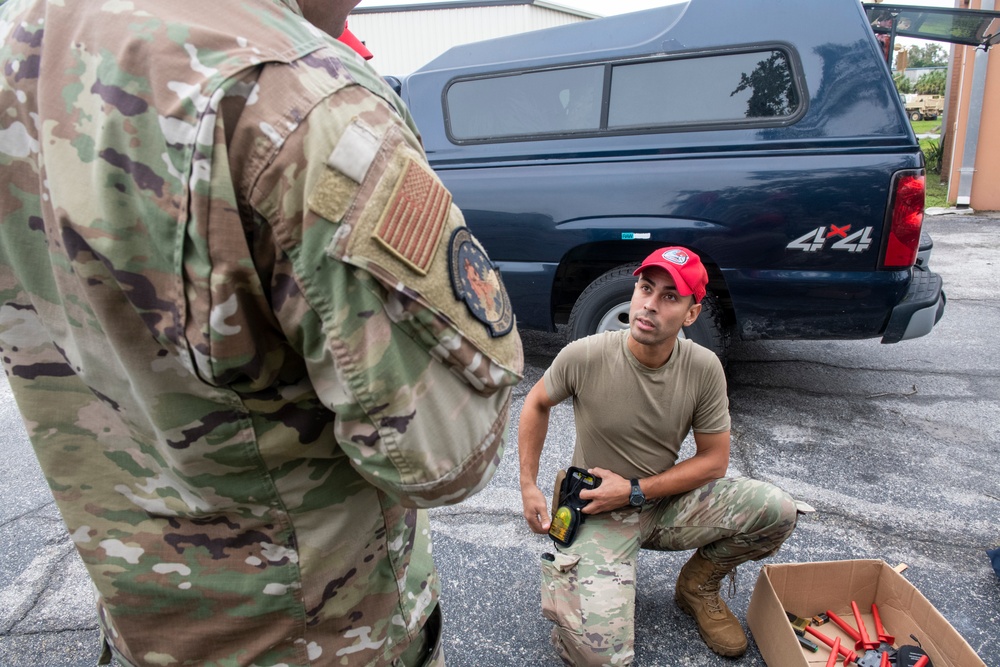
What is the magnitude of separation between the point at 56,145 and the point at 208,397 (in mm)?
305

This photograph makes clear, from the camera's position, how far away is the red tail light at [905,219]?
9.81 feet

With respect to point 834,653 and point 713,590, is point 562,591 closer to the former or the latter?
point 713,590

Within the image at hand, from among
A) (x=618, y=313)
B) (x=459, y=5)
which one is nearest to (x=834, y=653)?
(x=618, y=313)

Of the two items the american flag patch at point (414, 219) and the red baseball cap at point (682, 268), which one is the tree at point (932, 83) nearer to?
the red baseball cap at point (682, 268)

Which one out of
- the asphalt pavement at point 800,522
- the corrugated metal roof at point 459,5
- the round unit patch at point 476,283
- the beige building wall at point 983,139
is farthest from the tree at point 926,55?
the round unit patch at point 476,283

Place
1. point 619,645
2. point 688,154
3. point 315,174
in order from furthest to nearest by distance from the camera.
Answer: point 688,154, point 619,645, point 315,174

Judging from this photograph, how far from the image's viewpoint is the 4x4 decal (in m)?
3.09

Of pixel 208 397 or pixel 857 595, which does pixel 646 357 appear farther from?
pixel 208 397

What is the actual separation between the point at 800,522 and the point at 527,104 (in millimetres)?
2640

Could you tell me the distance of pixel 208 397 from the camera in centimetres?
Result: 77

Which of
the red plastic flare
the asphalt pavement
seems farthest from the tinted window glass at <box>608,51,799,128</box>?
the red plastic flare

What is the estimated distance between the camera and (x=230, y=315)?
0.67 m

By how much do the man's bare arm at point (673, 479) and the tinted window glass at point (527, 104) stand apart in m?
2.18

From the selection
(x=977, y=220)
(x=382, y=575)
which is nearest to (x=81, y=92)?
(x=382, y=575)
